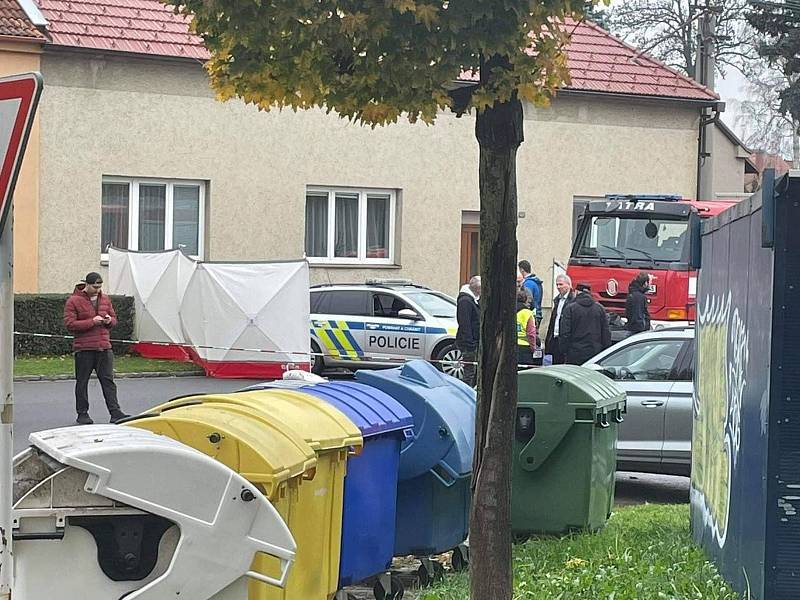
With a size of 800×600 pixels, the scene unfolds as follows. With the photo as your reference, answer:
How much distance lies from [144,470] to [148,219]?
70.4 ft

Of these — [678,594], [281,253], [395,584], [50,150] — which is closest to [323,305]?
[281,253]

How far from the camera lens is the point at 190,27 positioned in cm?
556

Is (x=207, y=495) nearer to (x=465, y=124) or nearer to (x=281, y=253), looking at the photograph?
(x=281, y=253)

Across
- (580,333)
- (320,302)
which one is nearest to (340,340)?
(320,302)

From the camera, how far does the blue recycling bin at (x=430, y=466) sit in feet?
26.8

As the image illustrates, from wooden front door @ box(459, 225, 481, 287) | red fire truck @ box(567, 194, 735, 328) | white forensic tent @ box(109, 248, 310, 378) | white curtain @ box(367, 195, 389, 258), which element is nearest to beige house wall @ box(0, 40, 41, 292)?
A: white forensic tent @ box(109, 248, 310, 378)

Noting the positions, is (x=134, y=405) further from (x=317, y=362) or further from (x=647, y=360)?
(x=647, y=360)

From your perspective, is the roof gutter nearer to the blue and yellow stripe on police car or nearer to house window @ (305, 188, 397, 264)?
house window @ (305, 188, 397, 264)

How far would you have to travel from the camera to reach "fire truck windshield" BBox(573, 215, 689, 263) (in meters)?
20.7

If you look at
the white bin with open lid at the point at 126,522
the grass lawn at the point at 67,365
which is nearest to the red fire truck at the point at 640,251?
the grass lawn at the point at 67,365

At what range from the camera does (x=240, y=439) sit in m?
5.87

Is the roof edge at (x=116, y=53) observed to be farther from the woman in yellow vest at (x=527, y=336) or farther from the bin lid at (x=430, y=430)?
the bin lid at (x=430, y=430)

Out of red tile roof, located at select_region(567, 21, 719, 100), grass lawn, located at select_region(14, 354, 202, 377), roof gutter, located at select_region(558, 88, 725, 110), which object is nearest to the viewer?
grass lawn, located at select_region(14, 354, 202, 377)

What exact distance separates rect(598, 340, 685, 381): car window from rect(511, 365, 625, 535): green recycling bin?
11.6 feet
